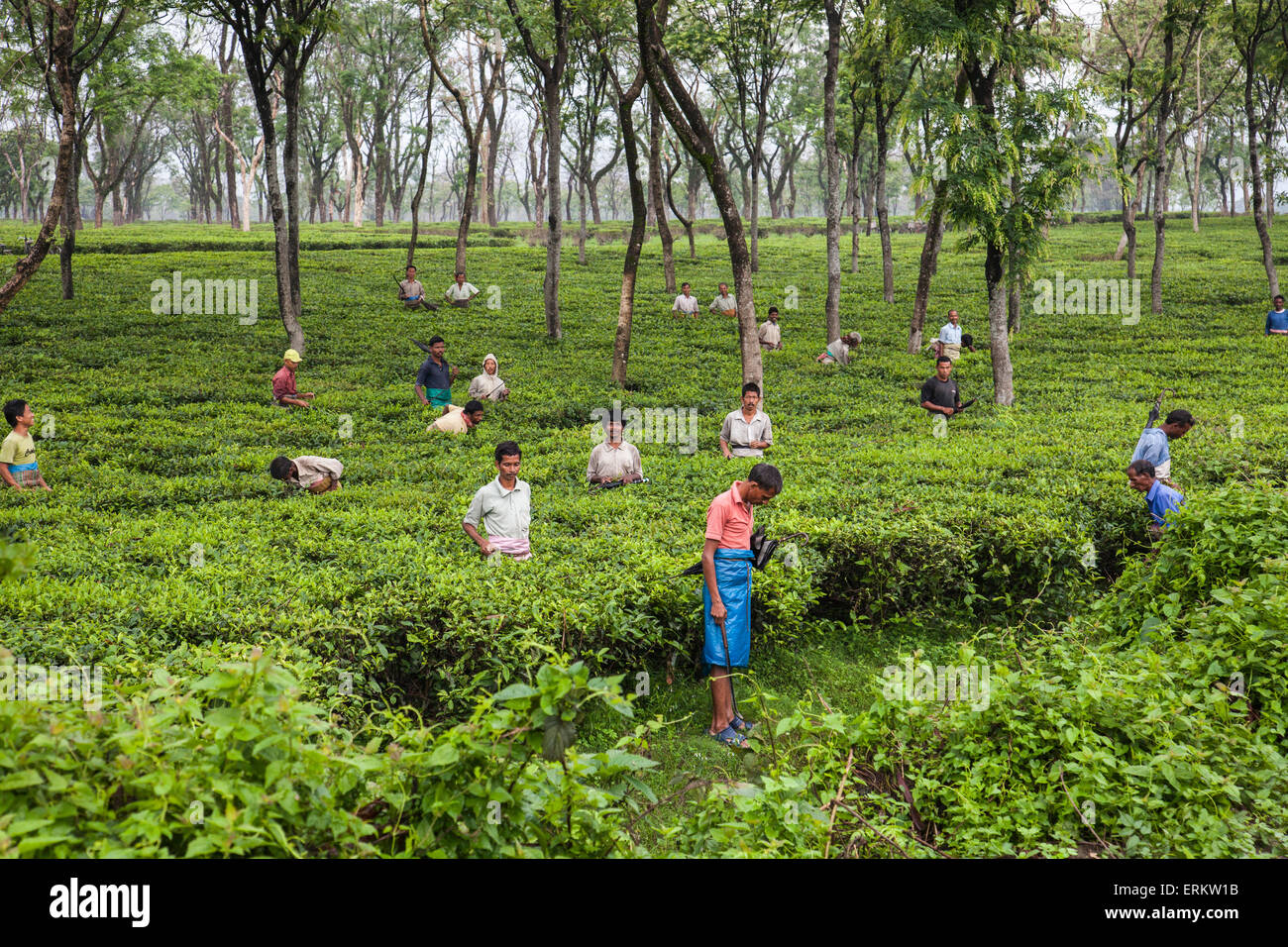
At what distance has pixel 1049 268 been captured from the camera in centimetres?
3159

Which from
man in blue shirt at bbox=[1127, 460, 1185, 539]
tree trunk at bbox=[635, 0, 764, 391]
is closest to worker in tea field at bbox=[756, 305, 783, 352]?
tree trunk at bbox=[635, 0, 764, 391]

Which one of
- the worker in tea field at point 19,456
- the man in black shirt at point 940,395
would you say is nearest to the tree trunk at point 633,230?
the man in black shirt at point 940,395

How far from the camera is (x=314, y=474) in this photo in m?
10.3

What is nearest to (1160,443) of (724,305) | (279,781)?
(279,781)

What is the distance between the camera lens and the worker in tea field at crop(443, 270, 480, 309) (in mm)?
24062

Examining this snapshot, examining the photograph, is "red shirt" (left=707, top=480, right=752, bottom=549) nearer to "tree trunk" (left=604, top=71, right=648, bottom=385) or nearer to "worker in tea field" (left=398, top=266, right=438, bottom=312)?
"tree trunk" (left=604, top=71, right=648, bottom=385)

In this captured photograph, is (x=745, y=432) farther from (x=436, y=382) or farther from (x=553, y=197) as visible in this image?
(x=553, y=197)

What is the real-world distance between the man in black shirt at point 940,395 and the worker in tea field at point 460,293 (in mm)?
14064

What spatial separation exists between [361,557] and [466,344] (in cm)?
1300

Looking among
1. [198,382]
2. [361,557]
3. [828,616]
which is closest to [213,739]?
[361,557]

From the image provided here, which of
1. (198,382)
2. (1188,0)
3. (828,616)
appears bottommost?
(828,616)

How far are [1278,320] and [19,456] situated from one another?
81.4 feet
